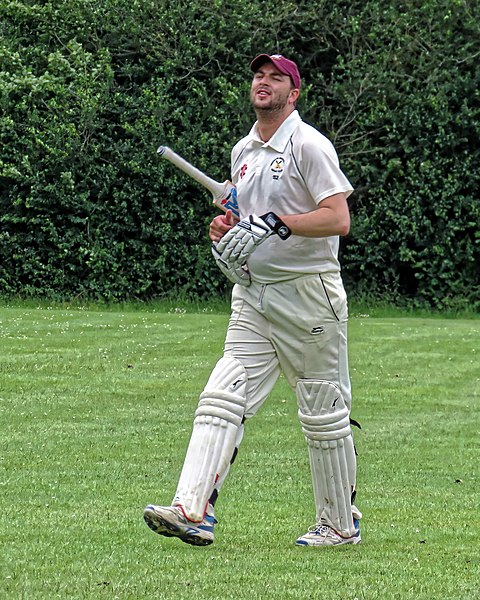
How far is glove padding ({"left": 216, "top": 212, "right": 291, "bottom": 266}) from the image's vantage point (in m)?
5.84

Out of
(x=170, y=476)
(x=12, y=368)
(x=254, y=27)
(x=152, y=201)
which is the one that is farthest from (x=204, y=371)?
(x=254, y=27)

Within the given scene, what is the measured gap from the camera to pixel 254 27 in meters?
19.2

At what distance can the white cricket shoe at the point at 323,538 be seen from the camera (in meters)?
6.17

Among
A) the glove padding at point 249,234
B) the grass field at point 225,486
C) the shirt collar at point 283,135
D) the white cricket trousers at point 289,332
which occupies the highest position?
the shirt collar at point 283,135

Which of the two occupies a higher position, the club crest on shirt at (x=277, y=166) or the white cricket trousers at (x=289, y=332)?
the club crest on shirt at (x=277, y=166)

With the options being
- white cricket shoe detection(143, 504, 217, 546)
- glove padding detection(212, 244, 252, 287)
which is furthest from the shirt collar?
white cricket shoe detection(143, 504, 217, 546)

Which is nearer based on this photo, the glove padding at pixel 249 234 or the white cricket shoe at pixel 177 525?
the white cricket shoe at pixel 177 525

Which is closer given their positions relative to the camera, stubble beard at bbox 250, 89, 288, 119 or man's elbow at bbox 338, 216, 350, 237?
man's elbow at bbox 338, 216, 350, 237

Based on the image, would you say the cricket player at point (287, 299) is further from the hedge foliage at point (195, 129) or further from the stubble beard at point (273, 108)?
the hedge foliage at point (195, 129)

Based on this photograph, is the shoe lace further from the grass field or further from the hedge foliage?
the hedge foliage

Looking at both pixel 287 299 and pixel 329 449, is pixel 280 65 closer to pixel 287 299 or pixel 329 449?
pixel 287 299

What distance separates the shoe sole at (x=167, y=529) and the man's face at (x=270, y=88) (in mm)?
1903

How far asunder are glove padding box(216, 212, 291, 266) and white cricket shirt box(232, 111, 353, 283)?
13cm

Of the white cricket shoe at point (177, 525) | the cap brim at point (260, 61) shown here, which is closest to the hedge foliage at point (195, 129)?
the cap brim at point (260, 61)
